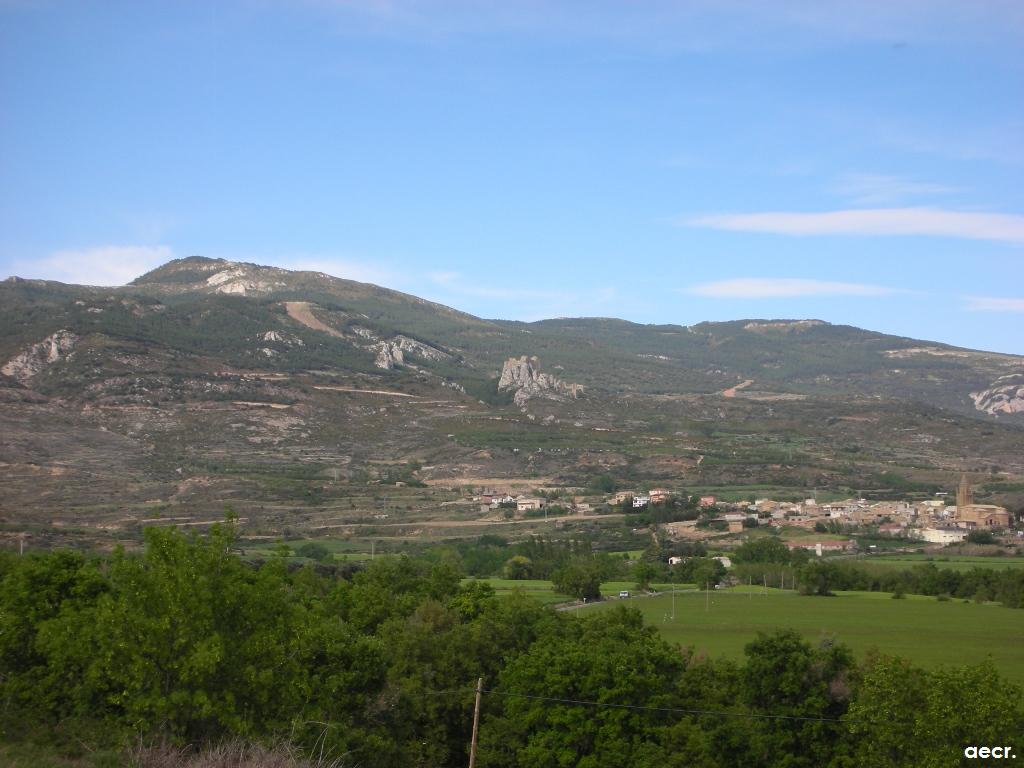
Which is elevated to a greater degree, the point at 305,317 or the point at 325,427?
the point at 305,317

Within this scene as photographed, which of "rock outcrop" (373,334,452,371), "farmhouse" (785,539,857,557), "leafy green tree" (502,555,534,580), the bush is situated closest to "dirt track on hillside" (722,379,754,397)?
"rock outcrop" (373,334,452,371)

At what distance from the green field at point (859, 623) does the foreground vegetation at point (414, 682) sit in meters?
5.58

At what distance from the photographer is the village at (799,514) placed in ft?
259

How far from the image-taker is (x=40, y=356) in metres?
110

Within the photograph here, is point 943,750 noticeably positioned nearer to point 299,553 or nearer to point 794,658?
point 794,658

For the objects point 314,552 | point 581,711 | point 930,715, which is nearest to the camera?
point 930,715

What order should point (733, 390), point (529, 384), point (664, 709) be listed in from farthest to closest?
point (733, 390) < point (529, 384) < point (664, 709)

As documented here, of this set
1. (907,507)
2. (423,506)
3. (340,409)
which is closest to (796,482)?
(907,507)

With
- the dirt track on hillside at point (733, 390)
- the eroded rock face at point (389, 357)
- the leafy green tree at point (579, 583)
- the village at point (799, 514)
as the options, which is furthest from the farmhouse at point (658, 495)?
the dirt track on hillside at point (733, 390)

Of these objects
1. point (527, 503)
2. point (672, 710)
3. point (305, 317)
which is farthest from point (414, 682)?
point (305, 317)

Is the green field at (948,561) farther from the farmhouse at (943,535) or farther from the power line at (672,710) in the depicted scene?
the power line at (672,710)

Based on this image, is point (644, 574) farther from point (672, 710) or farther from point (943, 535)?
point (672, 710)

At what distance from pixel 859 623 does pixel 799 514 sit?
133 ft

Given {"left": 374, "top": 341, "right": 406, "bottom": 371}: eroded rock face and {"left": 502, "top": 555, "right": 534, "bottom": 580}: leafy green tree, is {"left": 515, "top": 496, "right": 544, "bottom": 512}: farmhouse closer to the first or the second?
{"left": 502, "top": 555, "right": 534, "bottom": 580}: leafy green tree
